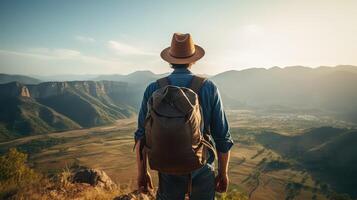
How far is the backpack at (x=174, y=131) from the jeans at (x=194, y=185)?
0.20 metres

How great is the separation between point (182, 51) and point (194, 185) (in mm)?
1531

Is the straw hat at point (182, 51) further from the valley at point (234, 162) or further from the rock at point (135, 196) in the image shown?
the valley at point (234, 162)

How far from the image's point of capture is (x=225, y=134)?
323 cm

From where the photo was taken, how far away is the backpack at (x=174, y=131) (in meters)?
2.70

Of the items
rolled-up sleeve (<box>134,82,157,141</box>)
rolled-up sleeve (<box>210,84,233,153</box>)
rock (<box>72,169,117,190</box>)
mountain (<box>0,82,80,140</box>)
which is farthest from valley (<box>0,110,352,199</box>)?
rolled-up sleeve (<box>134,82,157,141</box>)

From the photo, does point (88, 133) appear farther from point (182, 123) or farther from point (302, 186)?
point (182, 123)

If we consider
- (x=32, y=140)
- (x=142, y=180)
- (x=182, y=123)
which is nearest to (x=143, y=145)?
(x=142, y=180)

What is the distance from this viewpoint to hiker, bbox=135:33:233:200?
272cm

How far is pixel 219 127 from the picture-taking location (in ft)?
10.5

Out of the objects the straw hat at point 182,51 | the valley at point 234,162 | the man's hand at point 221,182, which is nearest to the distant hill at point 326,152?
the valley at point 234,162

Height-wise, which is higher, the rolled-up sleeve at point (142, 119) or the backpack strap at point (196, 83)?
the backpack strap at point (196, 83)

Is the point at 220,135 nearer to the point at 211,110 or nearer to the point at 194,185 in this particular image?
the point at 211,110

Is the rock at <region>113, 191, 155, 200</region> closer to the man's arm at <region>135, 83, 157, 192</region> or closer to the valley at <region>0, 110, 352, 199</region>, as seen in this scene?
the man's arm at <region>135, 83, 157, 192</region>

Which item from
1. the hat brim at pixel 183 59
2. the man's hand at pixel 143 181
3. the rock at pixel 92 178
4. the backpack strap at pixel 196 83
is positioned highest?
the hat brim at pixel 183 59
